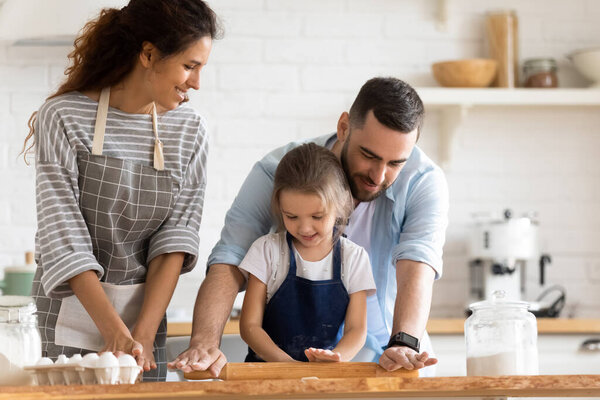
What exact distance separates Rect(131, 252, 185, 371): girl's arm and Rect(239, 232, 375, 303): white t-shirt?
139 mm

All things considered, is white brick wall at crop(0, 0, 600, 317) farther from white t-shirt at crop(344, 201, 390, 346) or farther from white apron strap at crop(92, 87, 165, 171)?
white apron strap at crop(92, 87, 165, 171)

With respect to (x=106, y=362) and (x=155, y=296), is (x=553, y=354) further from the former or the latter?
(x=106, y=362)

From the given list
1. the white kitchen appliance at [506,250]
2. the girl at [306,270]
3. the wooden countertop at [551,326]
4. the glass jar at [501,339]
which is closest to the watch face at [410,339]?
the glass jar at [501,339]

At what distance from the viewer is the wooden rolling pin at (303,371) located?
1234 mm

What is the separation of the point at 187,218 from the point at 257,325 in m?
0.26

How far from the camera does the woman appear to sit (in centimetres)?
159

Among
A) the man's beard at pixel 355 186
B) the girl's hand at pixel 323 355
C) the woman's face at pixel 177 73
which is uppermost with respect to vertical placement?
the woman's face at pixel 177 73

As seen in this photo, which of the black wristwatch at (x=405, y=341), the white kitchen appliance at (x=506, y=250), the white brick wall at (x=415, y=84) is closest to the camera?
the black wristwatch at (x=405, y=341)

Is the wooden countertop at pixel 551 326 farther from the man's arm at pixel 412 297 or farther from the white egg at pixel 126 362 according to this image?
the white egg at pixel 126 362

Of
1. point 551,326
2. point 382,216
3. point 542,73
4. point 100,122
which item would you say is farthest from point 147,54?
point 542,73

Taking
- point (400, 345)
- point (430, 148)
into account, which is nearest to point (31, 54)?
point (430, 148)

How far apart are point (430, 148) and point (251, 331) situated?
225cm

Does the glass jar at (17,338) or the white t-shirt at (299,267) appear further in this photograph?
the white t-shirt at (299,267)

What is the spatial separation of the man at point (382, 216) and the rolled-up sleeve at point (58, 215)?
251 mm
